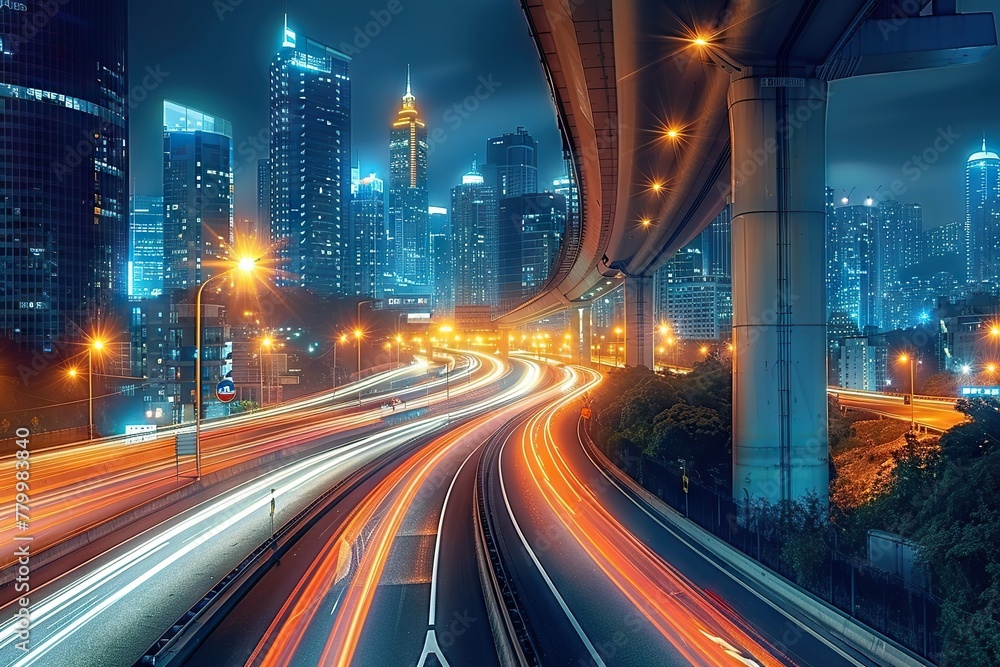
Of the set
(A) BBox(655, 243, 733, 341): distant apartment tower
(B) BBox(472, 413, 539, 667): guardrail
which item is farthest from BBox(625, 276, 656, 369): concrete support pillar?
(A) BBox(655, 243, 733, 341): distant apartment tower

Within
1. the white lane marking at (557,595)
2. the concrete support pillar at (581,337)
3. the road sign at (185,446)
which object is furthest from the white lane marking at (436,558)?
the concrete support pillar at (581,337)

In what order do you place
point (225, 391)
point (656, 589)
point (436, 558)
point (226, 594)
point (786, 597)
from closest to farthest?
1. point (226, 594)
2. point (786, 597)
3. point (656, 589)
4. point (436, 558)
5. point (225, 391)

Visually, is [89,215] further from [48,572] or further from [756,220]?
[756,220]

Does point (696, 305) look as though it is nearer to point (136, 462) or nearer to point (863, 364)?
point (863, 364)

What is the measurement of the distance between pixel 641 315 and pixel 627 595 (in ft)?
141

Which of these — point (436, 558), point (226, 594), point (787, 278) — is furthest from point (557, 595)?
point (787, 278)

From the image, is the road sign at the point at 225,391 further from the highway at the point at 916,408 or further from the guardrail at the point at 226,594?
the highway at the point at 916,408

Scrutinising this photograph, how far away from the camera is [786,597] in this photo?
14.3 metres

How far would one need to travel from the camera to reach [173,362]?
172ft

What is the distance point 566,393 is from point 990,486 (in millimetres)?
57787

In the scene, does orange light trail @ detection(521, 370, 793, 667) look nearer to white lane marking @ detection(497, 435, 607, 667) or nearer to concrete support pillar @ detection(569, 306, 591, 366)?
white lane marking @ detection(497, 435, 607, 667)

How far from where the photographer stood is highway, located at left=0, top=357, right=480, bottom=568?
19922mm

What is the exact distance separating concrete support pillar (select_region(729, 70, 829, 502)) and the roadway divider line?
84.1 inches

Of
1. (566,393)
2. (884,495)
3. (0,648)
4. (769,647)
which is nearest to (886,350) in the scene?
(566,393)
